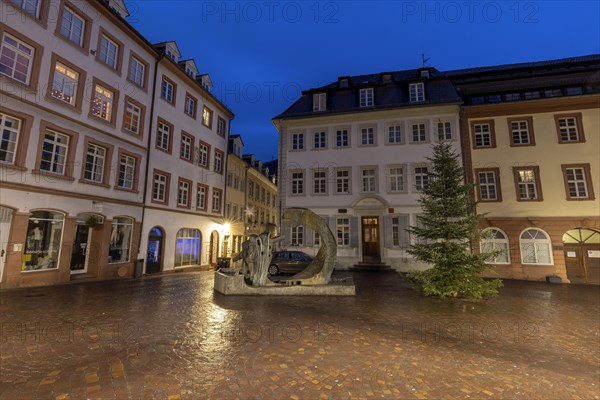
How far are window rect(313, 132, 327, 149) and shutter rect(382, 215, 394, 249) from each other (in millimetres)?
7325

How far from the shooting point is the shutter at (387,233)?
834 inches

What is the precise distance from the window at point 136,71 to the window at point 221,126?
27.6 feet

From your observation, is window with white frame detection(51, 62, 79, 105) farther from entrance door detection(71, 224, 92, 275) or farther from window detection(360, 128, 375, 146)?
window detection(360, 128, 375, 146)

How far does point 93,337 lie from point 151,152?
50.0 ft

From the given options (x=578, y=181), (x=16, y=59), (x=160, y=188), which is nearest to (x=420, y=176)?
(x=578, y=181)

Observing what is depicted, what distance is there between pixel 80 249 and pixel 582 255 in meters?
27.8

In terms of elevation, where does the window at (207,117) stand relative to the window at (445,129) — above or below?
above

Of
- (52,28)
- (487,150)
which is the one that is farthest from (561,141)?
(52,28)

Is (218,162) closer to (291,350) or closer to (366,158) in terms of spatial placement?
(366,158)

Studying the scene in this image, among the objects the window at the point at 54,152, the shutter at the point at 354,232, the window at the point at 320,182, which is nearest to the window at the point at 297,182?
the window at the point at 320,182

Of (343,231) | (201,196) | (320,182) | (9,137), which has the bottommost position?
(343,231)

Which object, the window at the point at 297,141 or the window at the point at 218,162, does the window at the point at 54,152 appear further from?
the window at the point at 297,141

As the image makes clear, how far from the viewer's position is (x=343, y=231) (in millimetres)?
22141

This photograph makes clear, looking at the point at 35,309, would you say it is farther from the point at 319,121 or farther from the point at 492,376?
the point at 319,121
